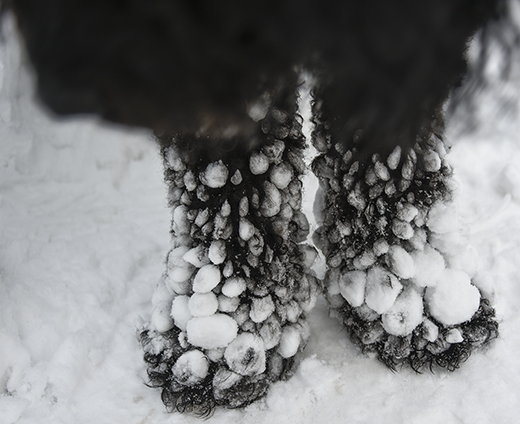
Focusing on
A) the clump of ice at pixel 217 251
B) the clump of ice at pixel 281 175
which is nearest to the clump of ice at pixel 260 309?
the clump of ice at pixel 217 251

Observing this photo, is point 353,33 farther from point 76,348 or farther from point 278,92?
point 76,348

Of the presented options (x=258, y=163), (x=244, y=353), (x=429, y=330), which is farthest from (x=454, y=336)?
(x=258, y=163)

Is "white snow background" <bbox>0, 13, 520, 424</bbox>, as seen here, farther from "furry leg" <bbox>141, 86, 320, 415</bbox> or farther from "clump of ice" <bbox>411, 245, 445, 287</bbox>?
"clump of ice" <bbox>411, 245, 445, 287</bbox>

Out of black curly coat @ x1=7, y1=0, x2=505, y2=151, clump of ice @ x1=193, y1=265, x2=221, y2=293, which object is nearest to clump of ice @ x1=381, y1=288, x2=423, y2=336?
clump of ice @ x1=193, y1=265, x2=221, y2=293

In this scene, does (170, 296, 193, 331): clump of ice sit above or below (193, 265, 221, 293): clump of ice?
below

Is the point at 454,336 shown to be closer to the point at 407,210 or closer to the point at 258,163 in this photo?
the point at 407,210

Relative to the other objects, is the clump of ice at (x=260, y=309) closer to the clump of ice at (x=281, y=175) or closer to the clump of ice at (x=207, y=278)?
the clump of ice at (x=207, y=278)

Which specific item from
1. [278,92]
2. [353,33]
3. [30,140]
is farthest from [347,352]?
[30,140]
